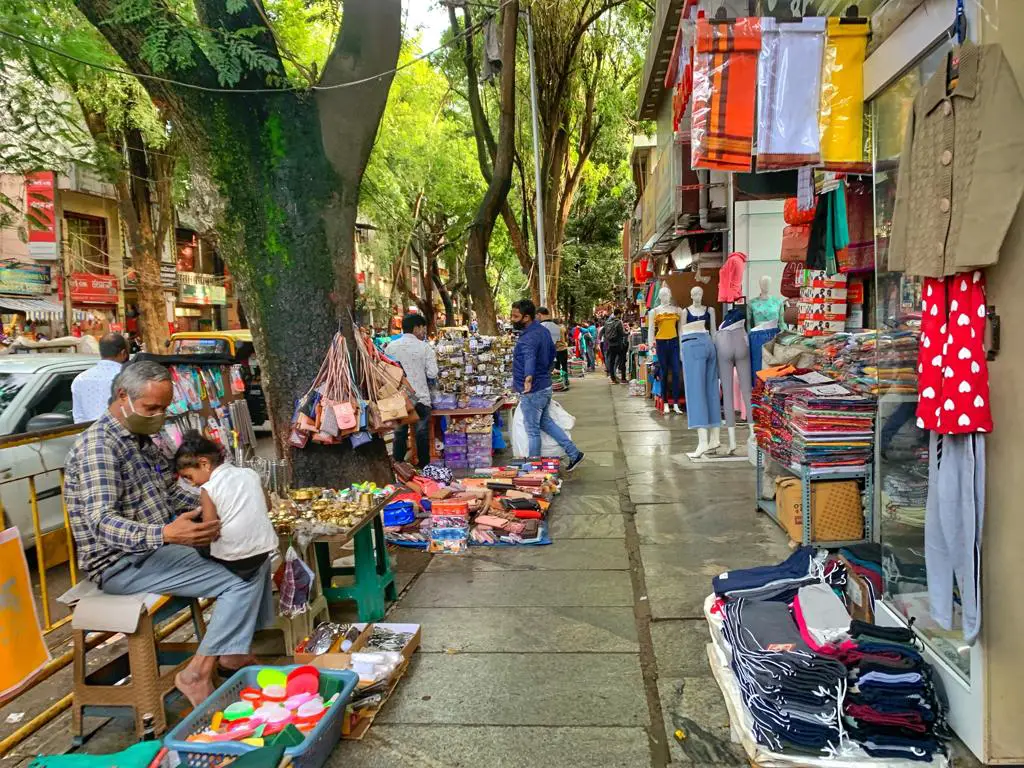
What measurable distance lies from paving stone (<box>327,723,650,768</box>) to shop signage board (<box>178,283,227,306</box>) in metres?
27.1

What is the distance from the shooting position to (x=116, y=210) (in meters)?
24.2

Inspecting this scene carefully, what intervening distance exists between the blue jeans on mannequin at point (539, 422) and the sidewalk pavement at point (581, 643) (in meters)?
1.17

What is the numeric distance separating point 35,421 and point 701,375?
A: 6.82 m

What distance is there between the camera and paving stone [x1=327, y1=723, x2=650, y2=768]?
3092 mm

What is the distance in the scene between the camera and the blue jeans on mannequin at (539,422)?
8.47 metres

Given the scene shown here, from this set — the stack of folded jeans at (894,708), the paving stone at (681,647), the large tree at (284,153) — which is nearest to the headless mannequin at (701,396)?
the large tree at (284,153)

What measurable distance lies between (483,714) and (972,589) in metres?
2.15

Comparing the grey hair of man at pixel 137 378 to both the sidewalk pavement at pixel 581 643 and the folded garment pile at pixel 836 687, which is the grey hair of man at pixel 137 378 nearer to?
the sidewalk pavement at pixel 581 643

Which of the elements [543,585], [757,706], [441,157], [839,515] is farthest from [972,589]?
[441,157]

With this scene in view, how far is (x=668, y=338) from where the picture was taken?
12281mm

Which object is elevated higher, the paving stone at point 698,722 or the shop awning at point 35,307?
the shop awning at point 35,307

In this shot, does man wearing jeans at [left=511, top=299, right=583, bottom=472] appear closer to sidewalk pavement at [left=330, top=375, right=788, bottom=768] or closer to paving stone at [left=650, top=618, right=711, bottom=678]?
sidewalk pavement at [left=330, top=375, right=788, bottom=768]

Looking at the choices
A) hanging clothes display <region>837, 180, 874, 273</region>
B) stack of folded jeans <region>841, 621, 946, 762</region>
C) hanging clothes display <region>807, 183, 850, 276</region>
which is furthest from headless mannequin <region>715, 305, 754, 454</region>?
stack of folded jeans <region>841, 621, 946, 762</region>

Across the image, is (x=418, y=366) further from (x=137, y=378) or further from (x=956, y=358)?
(x=956, y=358)
